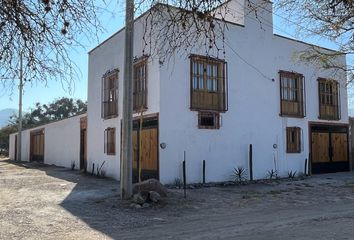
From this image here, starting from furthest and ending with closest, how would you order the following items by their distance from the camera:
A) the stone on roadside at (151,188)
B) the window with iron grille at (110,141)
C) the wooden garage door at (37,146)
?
the wooden garage door at (37,146)
the window with iron grille at (110,141)
the stone on roadside at (151,188)

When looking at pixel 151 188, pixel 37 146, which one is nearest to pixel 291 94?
pixel 151 188

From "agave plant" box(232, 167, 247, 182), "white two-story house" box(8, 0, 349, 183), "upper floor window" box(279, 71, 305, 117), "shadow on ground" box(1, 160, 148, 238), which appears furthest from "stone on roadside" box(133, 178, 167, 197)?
"upper floor window" box(279, 71, 305, 117)

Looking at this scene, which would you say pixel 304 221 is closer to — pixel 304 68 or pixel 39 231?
pixel 39 231

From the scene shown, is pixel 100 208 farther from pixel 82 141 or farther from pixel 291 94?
pixel 82 141

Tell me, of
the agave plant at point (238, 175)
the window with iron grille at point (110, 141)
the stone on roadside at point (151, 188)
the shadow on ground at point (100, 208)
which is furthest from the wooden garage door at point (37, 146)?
the stone on roadside at point (151, 188)

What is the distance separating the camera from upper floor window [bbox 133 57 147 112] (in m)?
20.9

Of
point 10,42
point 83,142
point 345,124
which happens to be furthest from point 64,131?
point 10,42

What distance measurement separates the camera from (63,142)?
119ft

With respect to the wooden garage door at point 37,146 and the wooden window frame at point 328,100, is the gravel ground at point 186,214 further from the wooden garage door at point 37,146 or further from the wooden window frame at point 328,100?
the wooden garage door at point 37,146

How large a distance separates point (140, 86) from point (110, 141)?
4.39m

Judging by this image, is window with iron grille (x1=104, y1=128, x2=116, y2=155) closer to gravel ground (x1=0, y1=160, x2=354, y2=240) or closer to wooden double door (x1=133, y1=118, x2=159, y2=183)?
wooden double door (x1=133, y1=118, x2=159, y2=183)

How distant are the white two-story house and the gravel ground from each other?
7.59 ft

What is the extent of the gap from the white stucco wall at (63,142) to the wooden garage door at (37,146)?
119 centimetres

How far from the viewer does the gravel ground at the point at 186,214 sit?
32.4ft
